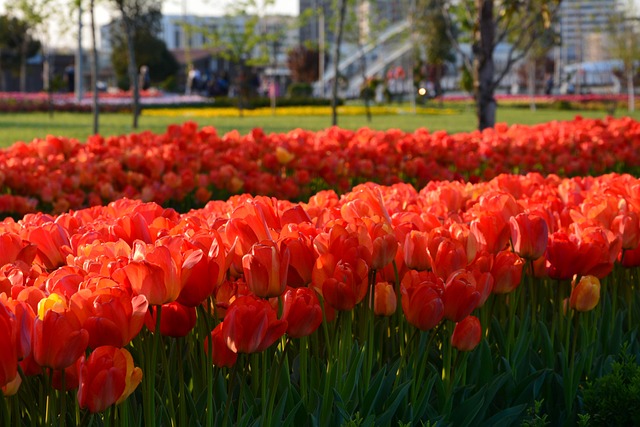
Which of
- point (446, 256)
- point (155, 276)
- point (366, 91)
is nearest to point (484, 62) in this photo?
point (446, 256)

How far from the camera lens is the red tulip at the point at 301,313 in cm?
182

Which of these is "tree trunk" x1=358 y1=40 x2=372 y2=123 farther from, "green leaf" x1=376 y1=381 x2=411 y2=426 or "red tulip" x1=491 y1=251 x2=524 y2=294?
"green leaf" x1=376 y1=381 x2=411 y2=426

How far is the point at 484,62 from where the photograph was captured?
1148 centimetres

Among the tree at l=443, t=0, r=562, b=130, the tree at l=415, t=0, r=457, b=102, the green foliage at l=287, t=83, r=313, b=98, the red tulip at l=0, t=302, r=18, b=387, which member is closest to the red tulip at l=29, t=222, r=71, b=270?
the red tulip at l=0, t=302, r=18, b=387

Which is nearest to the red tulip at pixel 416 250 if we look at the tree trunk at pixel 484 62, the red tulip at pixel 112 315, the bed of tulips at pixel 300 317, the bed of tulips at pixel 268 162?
the bed of tulips at pixel 300 317

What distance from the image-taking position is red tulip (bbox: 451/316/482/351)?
6.73ft

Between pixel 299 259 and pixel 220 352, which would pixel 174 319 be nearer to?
pixel 220 352

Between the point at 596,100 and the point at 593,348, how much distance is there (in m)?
42.7

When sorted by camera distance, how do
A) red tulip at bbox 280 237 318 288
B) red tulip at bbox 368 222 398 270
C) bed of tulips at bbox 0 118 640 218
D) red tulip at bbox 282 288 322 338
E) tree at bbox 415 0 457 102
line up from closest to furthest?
1. red tulip at bbox 282 288 322 338
2. red tulip at bbox 280 237 318 288
3. red tulip at bbox 368 222 398 270
4. bed of tulips at bbox 0 118 640 218
5. tree at bbox 415 0 457 102

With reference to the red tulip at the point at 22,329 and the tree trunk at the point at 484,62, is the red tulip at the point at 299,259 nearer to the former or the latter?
the red tulip at the point at 22,329

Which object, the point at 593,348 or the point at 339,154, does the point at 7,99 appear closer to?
the point at 339,154

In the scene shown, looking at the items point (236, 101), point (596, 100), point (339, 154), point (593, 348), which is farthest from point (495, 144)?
point (596, 100)

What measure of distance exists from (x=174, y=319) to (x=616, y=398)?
1118 mm

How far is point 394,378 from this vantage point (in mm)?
2109
